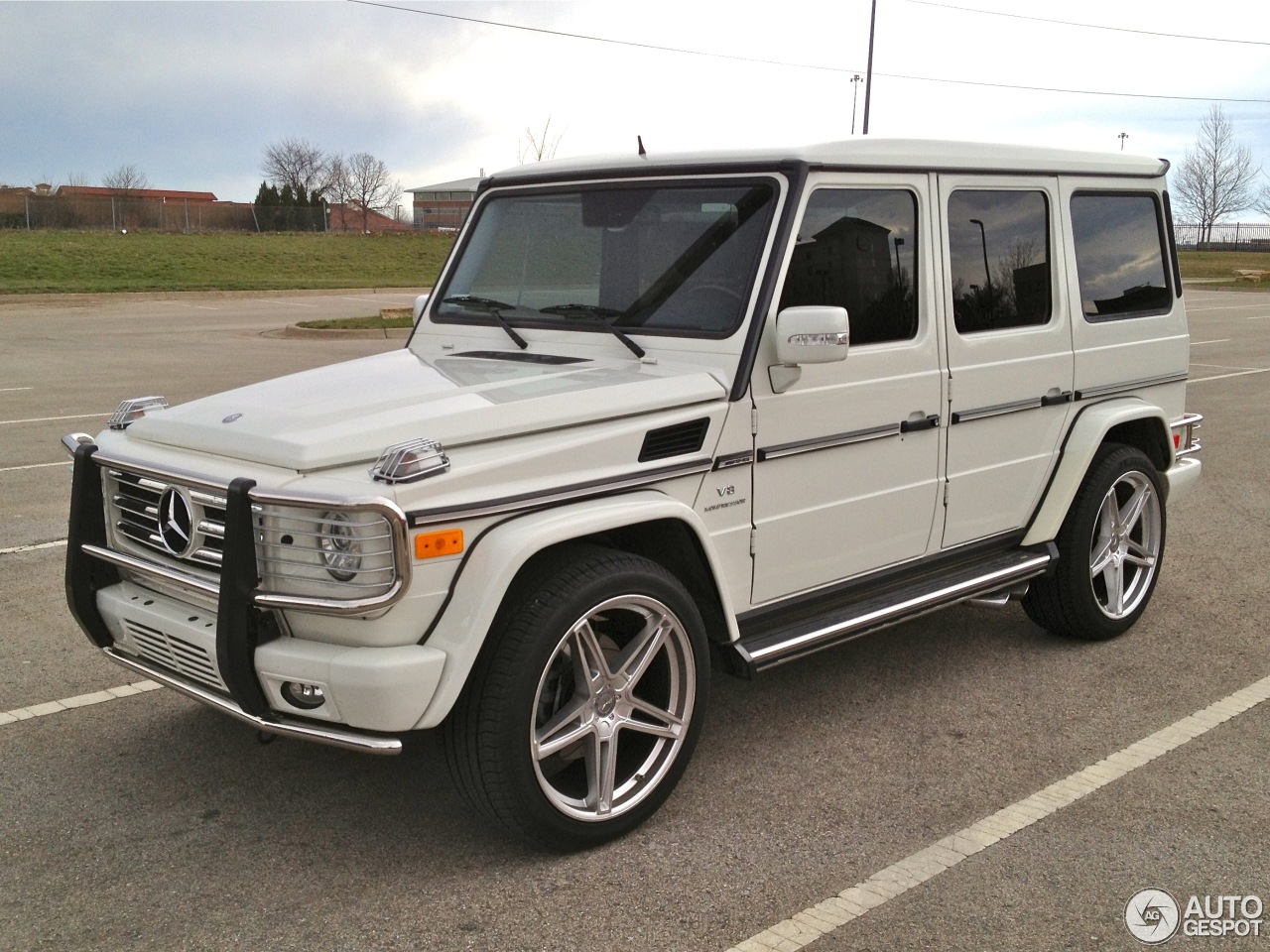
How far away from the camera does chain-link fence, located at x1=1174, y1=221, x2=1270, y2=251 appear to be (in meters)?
72.8

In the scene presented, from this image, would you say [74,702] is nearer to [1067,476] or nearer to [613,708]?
[613,708]

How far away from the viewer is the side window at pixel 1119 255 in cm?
552

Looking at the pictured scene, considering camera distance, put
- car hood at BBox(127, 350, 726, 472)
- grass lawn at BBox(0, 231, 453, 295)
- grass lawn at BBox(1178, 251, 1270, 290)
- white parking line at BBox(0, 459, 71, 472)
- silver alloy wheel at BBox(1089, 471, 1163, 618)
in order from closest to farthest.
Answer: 1. car hood at BBox(127, 350, 726, 472)
2. silver alloy wheel at BBox(1089, 471, 1163, 618)
3. white parking line at BBox(0, 459, 71, 472)
4. grass lawn at BBox(0, 231, 453, 295)
5. grass lawn at BBox(1178, 251, 1270, 290)

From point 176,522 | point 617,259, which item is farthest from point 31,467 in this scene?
point 617,259

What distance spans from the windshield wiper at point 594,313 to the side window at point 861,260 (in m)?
0.57

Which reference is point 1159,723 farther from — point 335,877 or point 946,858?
point 335,877

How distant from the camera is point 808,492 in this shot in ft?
14.2

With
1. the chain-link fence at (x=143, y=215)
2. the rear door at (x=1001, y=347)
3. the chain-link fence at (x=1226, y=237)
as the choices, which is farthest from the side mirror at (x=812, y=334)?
the chain-link fence at (x=1226, y=237)

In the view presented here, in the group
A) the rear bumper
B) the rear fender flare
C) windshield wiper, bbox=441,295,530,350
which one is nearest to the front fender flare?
windshield wiper, bbox=441,295,530,350

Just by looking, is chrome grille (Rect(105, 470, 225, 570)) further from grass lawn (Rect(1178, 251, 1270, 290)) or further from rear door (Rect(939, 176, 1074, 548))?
grass lawn (Rect(1178, 251, 1270, 290))

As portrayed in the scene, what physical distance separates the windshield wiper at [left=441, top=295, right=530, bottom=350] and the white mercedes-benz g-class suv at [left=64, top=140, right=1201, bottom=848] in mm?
15

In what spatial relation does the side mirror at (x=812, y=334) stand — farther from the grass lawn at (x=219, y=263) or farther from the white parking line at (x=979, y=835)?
the grass lawn at (x=219, y=263)

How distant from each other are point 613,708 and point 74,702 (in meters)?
2.42

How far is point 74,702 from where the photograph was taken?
491cm
